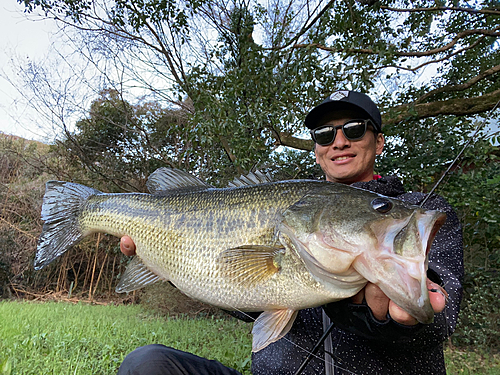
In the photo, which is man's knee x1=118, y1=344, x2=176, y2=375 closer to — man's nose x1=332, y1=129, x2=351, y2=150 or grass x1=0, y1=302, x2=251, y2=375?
grass x1=0, y1=302, x2=251, y2=375

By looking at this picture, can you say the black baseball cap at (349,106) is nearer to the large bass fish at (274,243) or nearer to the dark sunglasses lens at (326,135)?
the dark sunglasses lens at (326,135)

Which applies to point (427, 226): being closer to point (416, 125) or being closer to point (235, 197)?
point (235, 197)

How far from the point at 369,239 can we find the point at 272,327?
0.54m

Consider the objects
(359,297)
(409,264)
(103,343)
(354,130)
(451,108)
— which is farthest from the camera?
(451,108)

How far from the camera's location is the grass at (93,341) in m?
3.00

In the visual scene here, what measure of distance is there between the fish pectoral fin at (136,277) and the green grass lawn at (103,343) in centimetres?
104

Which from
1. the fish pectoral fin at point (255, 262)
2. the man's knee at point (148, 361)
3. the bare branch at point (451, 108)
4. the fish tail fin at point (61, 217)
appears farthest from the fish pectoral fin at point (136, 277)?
the bare branch at point (451, 108)

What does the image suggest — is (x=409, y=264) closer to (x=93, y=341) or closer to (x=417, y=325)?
(x=417, y=325)

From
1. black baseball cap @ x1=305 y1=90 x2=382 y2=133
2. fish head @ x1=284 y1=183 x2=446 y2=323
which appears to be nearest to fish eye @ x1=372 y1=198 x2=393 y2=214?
fish head @ x1=284 y1=183 x2=446 y2=323

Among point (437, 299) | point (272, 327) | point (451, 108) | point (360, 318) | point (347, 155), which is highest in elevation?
point (451, 108)

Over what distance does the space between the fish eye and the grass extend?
231 cm

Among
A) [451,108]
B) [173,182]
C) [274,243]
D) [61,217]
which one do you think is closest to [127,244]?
[173,182]

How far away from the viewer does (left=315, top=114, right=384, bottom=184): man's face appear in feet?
6.68

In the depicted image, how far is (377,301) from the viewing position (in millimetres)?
1148
